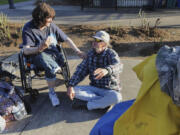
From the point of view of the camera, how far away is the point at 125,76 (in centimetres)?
365

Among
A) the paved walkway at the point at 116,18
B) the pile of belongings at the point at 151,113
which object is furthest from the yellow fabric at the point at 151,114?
the paved walkway at the point at 116,18

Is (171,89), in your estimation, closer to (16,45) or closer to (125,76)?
(125,76)

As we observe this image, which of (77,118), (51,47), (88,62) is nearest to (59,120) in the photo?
(77,118)

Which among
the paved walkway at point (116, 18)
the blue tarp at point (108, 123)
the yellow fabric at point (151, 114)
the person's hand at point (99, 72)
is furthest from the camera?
the paved walkway at point (116, 18)

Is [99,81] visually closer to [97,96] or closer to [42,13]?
[97,96]

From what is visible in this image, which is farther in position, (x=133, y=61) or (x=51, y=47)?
(x=133, y=61)

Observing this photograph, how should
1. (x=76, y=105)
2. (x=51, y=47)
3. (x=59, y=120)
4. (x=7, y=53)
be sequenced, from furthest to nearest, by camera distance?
1. (x=7, y=53)
2. (x=51, y=47)
3. (x=76, y=105)
4. (x=59, y=120)

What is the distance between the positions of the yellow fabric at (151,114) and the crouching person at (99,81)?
124cm

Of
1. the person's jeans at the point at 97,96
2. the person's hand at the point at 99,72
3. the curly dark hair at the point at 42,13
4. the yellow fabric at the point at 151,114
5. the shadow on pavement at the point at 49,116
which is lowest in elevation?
the shadow on pavement at the point at 49,116

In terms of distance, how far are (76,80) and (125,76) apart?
130 centimetres

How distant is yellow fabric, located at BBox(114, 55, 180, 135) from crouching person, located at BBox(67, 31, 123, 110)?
1.24 m


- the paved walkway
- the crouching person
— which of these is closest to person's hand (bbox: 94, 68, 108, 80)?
the crouching person

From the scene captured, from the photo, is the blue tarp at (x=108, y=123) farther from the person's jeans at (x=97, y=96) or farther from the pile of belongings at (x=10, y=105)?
the pile of belongings at (x=10, y=105)

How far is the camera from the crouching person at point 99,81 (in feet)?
8.16
